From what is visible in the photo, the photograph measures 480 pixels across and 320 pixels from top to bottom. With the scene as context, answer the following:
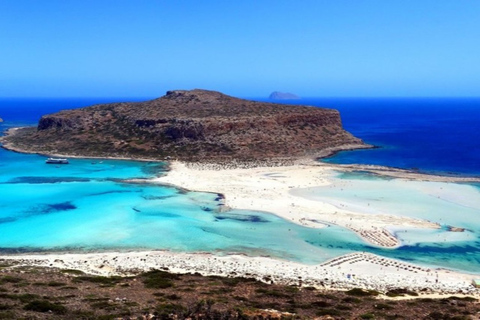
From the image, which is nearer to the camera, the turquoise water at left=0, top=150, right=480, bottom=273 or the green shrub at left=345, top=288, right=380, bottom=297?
the green shrub at left=345, top=288, right=380, bottom=297

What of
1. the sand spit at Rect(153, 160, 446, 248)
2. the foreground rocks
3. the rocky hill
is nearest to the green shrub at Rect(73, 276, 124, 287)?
the foreground rocks

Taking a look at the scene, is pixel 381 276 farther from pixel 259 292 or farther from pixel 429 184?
pixel 429 184

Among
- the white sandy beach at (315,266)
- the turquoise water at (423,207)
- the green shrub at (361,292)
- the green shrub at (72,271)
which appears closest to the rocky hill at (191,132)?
the turquoise water at (423,207)

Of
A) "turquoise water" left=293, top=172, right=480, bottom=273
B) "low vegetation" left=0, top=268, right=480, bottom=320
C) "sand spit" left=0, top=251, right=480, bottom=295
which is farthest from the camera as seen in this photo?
"turquoise water" left=293, top=172, right=480, bottom=273

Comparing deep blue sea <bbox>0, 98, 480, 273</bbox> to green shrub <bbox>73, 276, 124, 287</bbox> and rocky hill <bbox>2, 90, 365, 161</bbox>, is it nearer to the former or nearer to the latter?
green shrub <bbox>73, 276, 124, 287</bbox>

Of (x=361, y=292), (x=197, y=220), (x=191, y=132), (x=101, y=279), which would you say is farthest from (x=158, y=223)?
(x=191, y=132)

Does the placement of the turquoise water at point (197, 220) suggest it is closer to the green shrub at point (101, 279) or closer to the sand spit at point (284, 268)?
the sand spit at point (284, 268)
